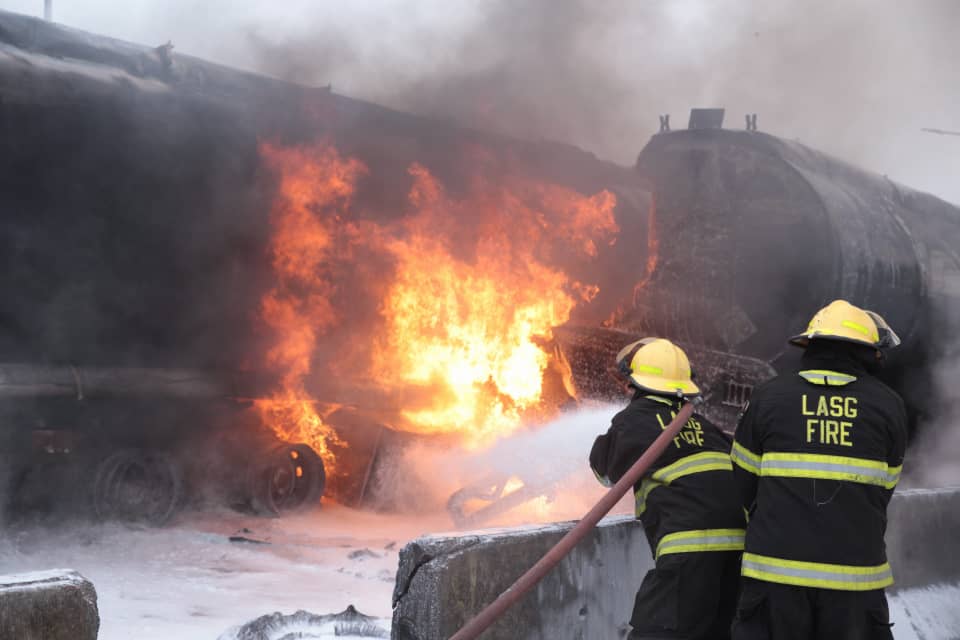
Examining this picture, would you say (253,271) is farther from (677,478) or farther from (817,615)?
(817,615)

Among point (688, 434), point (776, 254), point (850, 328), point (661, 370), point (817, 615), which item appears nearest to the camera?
point (817, 615)

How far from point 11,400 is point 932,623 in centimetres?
651

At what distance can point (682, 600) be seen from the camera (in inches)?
139

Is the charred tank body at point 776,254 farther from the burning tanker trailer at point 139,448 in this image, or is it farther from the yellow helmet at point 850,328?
the yellow helmet at point 850,328

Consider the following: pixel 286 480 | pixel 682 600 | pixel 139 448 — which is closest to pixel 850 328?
pixel 682 600

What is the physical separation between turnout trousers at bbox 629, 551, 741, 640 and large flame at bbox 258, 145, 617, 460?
248 inches

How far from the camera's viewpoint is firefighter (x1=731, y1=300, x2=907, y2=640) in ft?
10.6

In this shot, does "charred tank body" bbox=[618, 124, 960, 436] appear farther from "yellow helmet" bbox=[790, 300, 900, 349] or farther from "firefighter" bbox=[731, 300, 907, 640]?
"firefighter" bbox=[731, 300, 907, 640]

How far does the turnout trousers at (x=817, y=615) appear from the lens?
3.22 meters

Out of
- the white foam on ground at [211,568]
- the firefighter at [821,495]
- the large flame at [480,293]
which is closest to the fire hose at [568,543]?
the firefighter at [821,495]

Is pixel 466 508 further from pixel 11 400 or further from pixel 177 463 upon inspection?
pixel 11 400

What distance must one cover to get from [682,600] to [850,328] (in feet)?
3.80

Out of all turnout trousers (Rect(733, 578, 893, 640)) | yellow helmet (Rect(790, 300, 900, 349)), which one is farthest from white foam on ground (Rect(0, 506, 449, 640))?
yellow helmet (Rect(790, 300, 900, 349))

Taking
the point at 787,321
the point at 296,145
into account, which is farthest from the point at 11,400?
the point at 787,321
